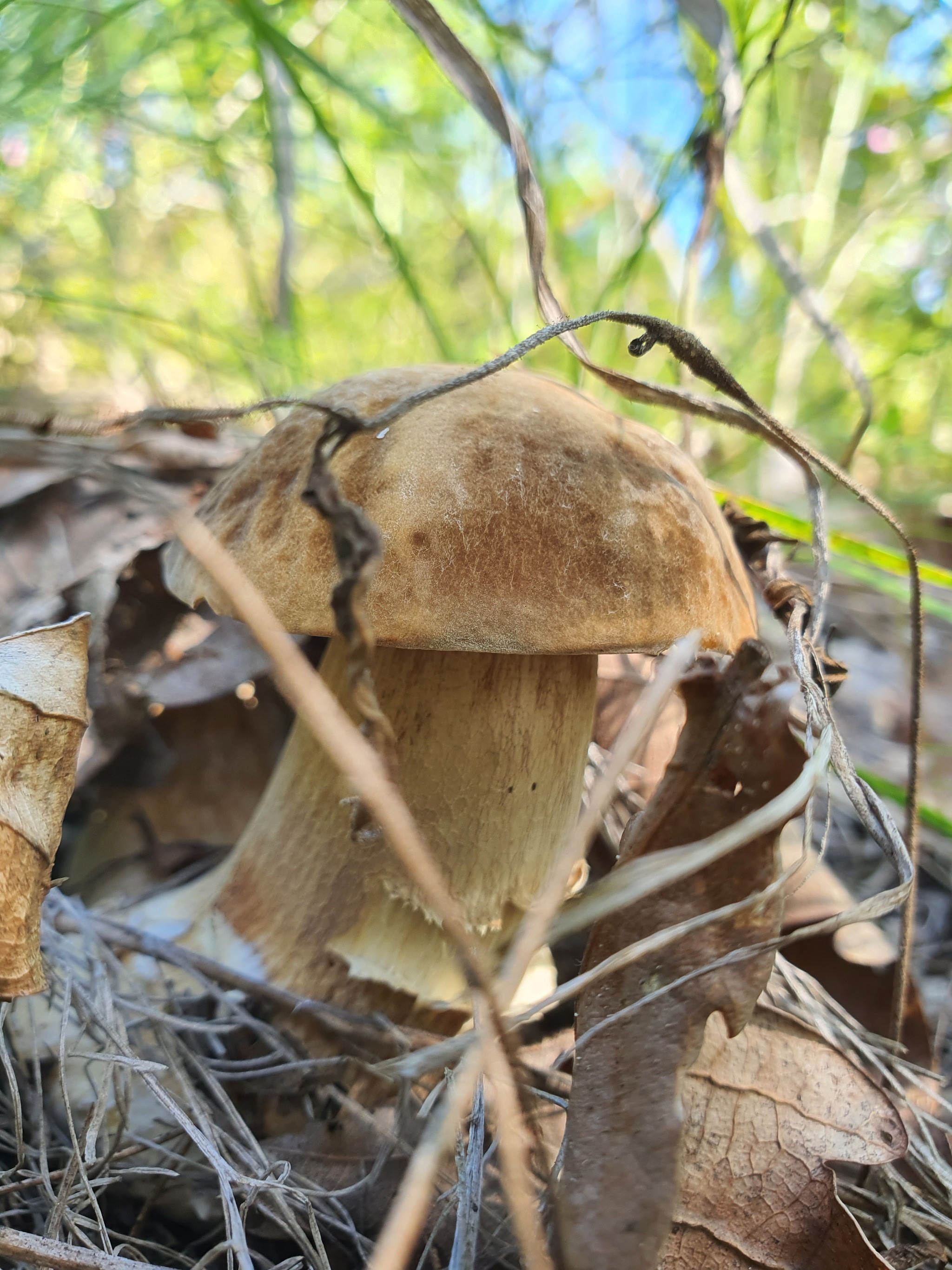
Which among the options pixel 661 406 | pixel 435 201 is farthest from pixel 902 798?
pixel 435 201

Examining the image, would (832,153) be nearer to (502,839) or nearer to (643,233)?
(643,233)

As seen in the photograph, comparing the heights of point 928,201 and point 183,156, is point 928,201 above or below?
below

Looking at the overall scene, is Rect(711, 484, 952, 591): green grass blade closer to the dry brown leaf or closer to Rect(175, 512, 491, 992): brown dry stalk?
the dry brown leaf

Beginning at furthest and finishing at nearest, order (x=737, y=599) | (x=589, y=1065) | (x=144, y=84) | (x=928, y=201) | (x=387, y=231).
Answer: (x=928, y=201)
(x=144, y=84)
(x=387, y=231)
(x=737, y=599)
(x=589, y=1065)

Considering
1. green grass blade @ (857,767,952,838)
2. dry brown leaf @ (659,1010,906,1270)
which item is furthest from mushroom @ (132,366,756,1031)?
green grass blade @ (857,767,952,838)

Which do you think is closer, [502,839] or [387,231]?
[502,839]

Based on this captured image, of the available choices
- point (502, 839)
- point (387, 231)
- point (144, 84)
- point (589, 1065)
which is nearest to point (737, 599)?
point (502, 839)
